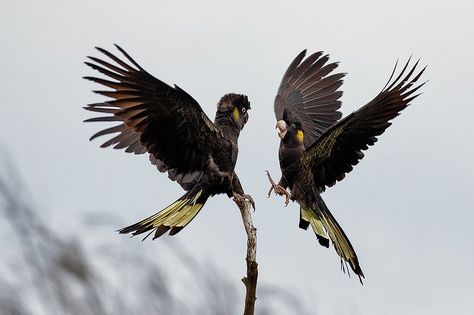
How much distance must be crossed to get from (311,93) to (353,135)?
1992mm

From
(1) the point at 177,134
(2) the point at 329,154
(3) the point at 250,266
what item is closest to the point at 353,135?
(2) the point at 329,154

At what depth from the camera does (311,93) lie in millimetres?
10391

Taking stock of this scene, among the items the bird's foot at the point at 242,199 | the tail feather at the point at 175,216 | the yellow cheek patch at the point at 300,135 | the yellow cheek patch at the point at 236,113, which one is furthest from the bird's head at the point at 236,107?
the bird's foot at the point at 242,199

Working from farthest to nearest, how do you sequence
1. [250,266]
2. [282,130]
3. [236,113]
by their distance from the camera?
[282,130] < [236,113] < [250,266]

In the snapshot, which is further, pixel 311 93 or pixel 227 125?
pixel 311 93

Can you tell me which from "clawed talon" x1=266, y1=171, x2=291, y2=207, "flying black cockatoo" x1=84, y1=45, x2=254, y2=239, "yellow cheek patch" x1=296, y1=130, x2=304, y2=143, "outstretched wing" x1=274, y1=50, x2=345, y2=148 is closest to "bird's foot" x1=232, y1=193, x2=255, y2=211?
"flying black cockatoo" x1=84, y1=45, x2=254, y2=239

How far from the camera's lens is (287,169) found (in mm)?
8453

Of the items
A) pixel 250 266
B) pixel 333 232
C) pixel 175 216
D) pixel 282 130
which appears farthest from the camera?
pixel 282 130

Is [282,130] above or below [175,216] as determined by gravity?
above

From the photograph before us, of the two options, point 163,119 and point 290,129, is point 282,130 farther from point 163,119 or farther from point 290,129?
point 163,119

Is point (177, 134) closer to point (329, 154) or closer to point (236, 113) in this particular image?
point (236, 113)

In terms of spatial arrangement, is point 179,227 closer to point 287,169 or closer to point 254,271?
point 287,169

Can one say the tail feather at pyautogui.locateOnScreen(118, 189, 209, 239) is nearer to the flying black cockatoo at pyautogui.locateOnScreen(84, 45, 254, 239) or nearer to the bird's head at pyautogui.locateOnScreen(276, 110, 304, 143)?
the flying black cockatoo at pyautogui.locateOnScreen(84, 45, 254, 239)

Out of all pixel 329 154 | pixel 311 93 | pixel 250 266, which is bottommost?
pixel 250 266
